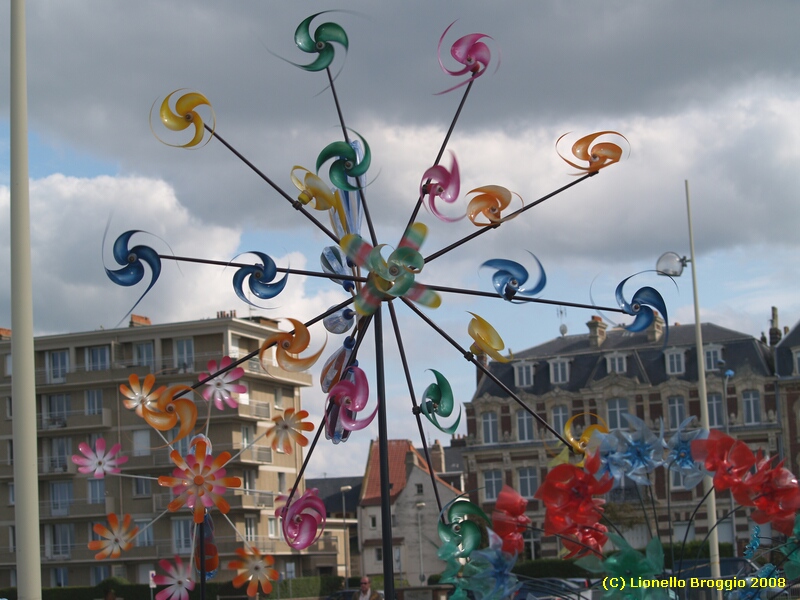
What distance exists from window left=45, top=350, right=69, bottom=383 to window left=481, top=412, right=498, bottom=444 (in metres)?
21.1

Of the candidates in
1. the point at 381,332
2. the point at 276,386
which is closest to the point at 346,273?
the point at 381,332

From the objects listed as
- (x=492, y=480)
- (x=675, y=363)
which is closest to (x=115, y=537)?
(x=675, y=363)

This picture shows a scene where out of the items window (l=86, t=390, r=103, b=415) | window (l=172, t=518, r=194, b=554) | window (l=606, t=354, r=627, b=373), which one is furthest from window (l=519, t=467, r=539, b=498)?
window (l=86, t=390, r=103, b=415)

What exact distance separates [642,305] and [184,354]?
154 feet

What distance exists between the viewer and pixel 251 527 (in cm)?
5266

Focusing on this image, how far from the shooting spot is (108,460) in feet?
35.8

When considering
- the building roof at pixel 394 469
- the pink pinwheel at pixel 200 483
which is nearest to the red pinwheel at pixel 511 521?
the pink pinwheel at pixel 200 483

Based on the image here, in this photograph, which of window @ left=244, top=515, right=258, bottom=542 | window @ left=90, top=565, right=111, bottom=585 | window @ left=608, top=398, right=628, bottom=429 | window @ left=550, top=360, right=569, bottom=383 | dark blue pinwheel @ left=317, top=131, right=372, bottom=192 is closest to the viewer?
dark blue pinwheel @ left=317, top=131, right=372, bottom=192

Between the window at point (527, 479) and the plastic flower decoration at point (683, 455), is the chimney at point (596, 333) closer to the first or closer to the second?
the window at point (527, 479)

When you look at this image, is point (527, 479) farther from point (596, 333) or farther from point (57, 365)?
point (57, 365)

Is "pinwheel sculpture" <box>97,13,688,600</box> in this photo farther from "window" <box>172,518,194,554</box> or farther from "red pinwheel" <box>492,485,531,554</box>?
"window" <box>172,518,194,554</box>

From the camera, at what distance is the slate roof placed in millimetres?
51312

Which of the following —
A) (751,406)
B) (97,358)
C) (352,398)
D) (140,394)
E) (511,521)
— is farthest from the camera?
(97,358)

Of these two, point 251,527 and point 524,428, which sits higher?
point 524,428
